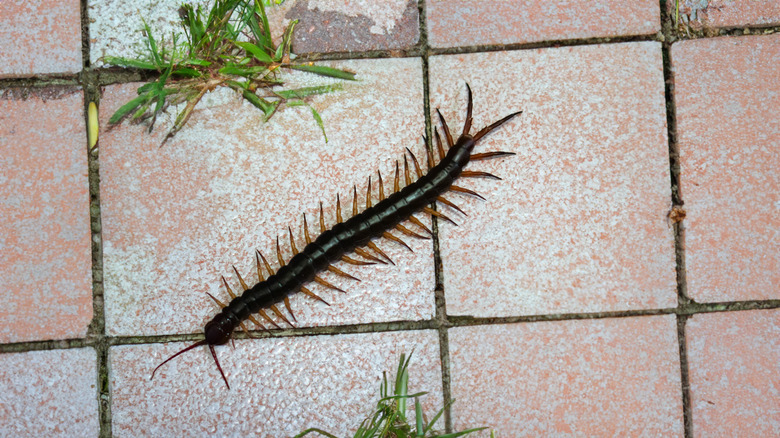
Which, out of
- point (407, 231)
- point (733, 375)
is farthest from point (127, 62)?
point (733, 375)

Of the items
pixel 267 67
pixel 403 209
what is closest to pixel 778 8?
pixel 403 209

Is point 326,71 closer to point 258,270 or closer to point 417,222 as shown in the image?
point 417,222

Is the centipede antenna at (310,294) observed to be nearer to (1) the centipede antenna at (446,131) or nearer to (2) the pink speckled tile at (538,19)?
(1) the centipede antenna at (446,131)

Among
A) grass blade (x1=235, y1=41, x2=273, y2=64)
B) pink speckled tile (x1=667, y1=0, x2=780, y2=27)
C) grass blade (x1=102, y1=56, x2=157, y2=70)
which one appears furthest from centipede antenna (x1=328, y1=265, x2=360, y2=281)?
pink speckled tile (x1=667, y1=0, x2=780, y2=27)

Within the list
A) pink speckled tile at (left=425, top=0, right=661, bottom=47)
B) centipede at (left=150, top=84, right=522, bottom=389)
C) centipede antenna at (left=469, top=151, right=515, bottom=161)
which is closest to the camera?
centipede at (left=150, top=84, right=522, bottom=389)

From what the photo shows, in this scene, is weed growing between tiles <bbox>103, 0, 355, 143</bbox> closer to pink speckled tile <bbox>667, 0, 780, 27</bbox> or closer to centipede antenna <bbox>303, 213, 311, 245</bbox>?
centipede antenna <bbox>303, 213, 311, 245</bbox>

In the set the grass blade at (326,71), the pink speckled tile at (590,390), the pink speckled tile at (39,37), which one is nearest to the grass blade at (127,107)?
the pink speckled tile at (39,37)
